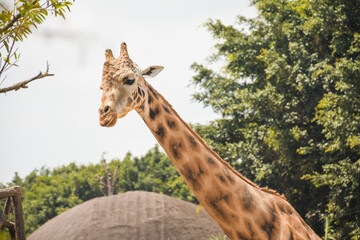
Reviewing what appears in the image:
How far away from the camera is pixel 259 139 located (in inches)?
631

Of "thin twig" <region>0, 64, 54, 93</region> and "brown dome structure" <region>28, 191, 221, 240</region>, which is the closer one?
"thin twig" <region>0, 64, 54, 93</region>

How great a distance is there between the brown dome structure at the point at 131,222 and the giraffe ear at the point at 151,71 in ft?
47.5

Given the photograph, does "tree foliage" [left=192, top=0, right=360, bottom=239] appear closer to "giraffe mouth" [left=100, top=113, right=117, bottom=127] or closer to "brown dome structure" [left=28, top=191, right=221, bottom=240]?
"brown dome structure" [left=28, top=191, right=221, bottom=240]

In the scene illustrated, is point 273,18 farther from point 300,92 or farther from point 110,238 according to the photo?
point 110,238

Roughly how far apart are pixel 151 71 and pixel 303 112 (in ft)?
39.9

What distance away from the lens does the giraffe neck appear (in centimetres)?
454

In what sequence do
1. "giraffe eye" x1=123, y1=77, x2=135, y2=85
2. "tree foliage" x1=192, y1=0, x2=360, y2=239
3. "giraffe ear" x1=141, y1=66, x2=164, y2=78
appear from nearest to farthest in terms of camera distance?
"giraffe eye" x1=123, y1=77, x2=135, y2=85 → "giraffe ear" x1=141, y1=66, x2=164, y2=78 → "tree foliage" x1=192, y1=0, x2=360, y2=239

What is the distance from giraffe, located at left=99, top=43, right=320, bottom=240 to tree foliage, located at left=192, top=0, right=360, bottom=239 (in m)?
8.22

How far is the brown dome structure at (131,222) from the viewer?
18453 millimetres

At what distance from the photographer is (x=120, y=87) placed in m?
4.42

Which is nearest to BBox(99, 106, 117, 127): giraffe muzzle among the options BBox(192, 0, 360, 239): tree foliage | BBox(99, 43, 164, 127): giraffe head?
BBox(99, 43, 164, 127): giraffe head

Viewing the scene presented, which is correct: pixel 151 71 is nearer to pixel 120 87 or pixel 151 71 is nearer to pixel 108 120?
pixel 120 87

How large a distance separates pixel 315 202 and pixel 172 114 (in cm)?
1232

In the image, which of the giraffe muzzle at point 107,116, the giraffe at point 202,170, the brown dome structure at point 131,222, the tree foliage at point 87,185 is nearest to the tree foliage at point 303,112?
the brown dome structure at point 131,222
